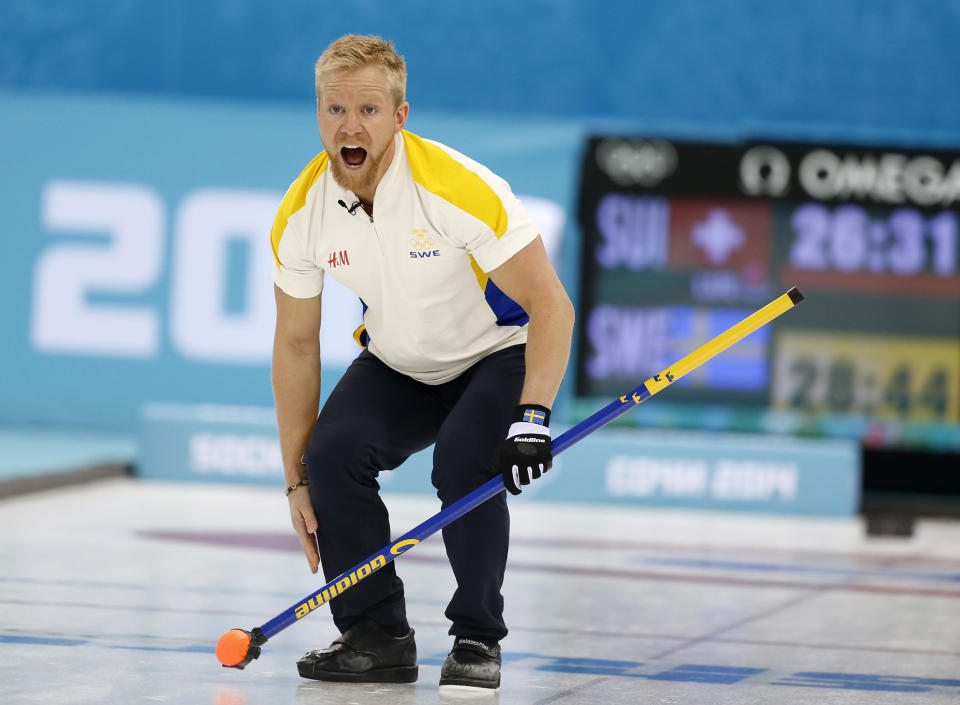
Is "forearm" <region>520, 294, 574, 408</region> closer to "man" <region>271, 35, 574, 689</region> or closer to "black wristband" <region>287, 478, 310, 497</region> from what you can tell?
"man" <region>271, 35, 574, 689</region>

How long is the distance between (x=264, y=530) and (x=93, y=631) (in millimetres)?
2834

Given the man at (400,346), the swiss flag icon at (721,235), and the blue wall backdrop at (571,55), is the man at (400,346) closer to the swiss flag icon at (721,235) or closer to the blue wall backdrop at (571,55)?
the swiss flag icon at (721,235)

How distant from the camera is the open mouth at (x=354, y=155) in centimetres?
382

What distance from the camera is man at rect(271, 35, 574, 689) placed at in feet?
12.4

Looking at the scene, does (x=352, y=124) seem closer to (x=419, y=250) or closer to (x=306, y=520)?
(x=419, y=250)

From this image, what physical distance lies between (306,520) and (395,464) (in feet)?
0.87

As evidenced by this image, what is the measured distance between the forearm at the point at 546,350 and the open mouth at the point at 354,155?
552mm

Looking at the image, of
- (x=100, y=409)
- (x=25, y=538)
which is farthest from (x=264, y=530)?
(x=100, y=409)

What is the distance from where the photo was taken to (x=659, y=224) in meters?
9.62

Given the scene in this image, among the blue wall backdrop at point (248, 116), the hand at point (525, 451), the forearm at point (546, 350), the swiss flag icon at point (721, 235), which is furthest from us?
the blue wall backdrop at point (248, 116)

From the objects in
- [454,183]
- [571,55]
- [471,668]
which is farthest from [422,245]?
[571,55]

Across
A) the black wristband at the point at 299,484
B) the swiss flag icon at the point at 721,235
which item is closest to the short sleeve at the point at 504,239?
the black wristband at the point at 299,484

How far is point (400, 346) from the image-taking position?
13.0 feet

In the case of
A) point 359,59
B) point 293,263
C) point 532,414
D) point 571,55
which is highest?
point 571,55
